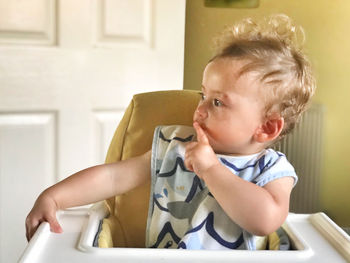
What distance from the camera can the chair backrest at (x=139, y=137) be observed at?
49.3 inches

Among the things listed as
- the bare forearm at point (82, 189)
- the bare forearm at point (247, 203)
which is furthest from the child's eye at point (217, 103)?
the bare forearm at point (82, 189)

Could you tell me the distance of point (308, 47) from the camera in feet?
9.16

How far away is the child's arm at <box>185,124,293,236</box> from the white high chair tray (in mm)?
64

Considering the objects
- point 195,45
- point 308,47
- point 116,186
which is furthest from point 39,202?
point 308,47

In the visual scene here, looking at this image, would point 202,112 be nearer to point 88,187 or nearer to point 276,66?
point 276,66

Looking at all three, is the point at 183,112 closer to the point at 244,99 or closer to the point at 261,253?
the point at 244,99

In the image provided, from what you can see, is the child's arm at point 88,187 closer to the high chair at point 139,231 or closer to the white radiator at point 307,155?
the high chair at point 139,231

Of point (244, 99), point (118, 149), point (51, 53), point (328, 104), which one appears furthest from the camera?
point (328, 104)

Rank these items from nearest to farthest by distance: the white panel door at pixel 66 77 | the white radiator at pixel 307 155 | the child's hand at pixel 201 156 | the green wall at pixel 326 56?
the child's hand at pixel 201 156, the white panel door at pixel 66 77, the green wall at pixel 326 56, the white radiator at pixel 307 155

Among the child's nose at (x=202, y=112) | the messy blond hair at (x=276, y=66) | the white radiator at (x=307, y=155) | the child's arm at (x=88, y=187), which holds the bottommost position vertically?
the white radiator at (x=307, y=155)

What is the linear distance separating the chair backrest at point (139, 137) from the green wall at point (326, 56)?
1316 mm

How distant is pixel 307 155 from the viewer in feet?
9.51

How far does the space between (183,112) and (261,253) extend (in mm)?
488

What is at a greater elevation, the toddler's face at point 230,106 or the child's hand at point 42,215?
the toddler's face at point 230,106
